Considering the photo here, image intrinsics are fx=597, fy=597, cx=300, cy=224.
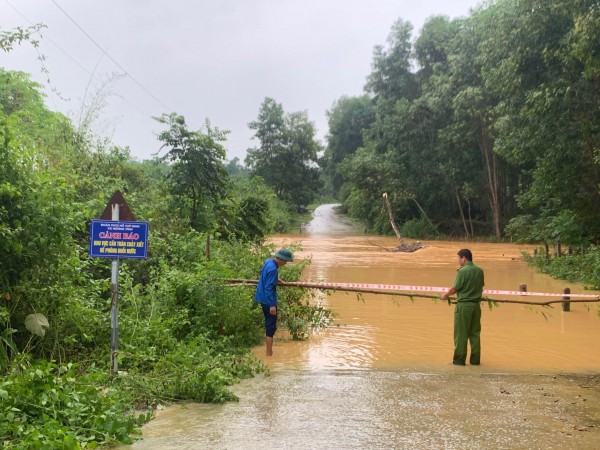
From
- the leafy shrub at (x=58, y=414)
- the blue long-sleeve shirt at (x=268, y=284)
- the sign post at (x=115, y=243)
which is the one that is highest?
the sign post at (x=115, y=243)

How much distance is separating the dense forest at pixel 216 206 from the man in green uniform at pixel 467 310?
2.97 meters

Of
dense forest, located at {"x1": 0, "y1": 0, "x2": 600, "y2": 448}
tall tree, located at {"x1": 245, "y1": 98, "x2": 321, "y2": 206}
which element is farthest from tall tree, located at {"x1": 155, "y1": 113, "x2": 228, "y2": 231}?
tall tree, located at {"x1": 245, "y1": 98, "x2": 321, "y2": 206}

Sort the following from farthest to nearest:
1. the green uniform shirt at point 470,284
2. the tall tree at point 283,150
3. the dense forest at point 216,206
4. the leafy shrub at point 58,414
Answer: the tall tree at point 283,150
the green uniform shirt at point 470,284
the dense forest at point 216,206
the leafy shrub at point 58,414

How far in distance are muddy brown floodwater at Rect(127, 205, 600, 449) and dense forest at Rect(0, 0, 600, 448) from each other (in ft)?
1.72

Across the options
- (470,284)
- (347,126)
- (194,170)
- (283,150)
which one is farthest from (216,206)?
(347,126)

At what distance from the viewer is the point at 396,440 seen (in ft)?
17.7

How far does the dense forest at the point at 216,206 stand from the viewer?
21.4ft

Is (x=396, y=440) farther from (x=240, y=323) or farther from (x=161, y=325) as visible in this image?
(x=240, y=323)

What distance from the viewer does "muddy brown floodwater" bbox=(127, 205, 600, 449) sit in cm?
544

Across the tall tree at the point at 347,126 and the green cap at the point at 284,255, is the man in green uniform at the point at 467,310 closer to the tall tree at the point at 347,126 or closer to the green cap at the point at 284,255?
Answer: the green cap at the point at 284,255

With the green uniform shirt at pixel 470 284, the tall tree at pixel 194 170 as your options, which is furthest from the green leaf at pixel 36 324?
the tall tree at pixel 194 170

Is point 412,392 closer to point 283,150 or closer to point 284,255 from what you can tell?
point 284,255

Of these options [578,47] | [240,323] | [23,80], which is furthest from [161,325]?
[23,80]

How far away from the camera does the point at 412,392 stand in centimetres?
710
